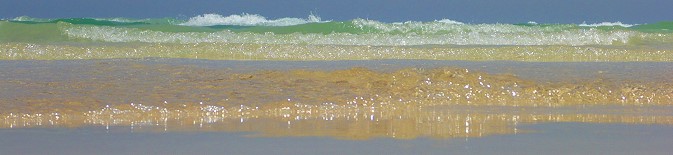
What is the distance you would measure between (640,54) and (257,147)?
7.12 m

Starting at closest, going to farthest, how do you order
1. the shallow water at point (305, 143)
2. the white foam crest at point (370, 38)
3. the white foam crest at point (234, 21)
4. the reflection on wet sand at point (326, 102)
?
the shallow water at point (305, 143)
the reflection on wet sand at point (326, 102)
the white foam crest at point (370, 38)
the white foam crest at point (234, 21)

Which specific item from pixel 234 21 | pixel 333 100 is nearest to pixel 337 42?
pixel 333 100

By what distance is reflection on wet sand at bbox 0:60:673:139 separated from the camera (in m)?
5.56

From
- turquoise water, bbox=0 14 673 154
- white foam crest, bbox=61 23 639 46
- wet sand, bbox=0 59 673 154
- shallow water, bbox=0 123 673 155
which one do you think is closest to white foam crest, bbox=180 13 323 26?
white foam crest, bbox=61 23 639 46

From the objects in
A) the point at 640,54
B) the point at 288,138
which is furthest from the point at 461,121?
the point at 640,54

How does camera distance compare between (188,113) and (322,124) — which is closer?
(322,124)

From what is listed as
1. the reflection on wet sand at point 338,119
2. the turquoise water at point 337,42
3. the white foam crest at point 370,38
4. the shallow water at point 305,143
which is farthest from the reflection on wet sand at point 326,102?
the white foam crest at point 370,38

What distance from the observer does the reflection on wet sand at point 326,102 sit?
18.2 ft

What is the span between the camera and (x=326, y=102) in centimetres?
647

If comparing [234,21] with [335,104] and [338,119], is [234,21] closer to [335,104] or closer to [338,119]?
[335,104]

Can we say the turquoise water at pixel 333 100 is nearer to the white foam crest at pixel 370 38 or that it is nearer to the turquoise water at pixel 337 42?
the turquoise water at pixel 337 42

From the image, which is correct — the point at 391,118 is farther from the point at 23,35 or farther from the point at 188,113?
the point at 23,35

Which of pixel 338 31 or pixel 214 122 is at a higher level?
pixel 338 31

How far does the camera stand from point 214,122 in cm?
568
